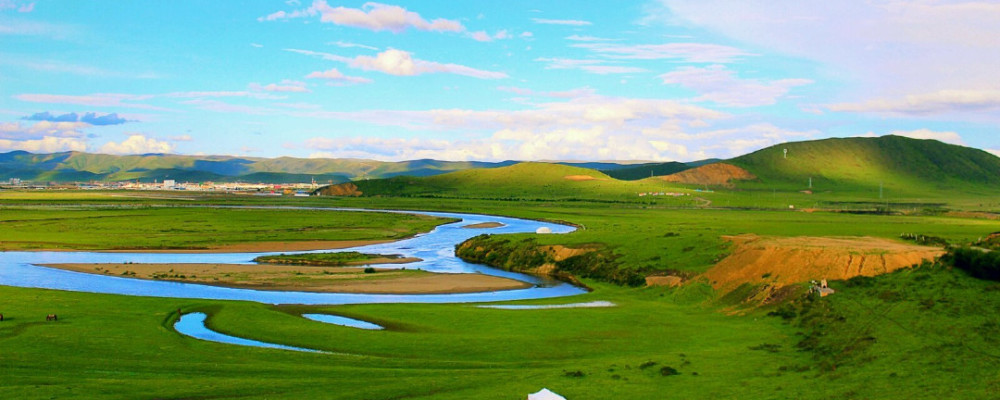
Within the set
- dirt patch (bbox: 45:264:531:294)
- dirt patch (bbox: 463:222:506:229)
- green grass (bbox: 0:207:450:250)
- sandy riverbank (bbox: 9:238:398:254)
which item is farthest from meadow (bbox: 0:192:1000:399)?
dirt patch (bbox: 463:222:506:229)

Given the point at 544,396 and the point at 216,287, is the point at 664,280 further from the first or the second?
the point at 544,396

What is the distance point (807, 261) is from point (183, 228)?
11547cm

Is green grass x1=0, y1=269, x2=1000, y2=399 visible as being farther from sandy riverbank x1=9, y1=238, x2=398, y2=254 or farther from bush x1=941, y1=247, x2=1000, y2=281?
sandy riverbank x1=9, y1=238, x2=398, y2=254

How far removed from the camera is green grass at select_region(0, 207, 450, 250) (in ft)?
360

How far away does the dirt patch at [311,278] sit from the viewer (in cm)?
6819

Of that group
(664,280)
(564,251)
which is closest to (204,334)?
(664,280)

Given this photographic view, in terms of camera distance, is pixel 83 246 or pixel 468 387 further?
pixel 83 246

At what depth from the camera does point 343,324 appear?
48.3 m

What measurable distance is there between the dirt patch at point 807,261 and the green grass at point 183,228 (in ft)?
248

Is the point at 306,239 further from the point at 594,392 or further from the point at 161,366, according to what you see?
the point at 594,392

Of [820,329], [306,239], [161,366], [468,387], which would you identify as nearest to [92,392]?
Result: [161,366]

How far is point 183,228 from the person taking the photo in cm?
13488

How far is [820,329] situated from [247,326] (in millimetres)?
33625

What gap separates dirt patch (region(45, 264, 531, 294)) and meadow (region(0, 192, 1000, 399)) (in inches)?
527
